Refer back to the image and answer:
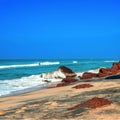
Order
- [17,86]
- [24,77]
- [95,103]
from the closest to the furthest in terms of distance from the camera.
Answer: [95,103] < [17,86] < [24,77]

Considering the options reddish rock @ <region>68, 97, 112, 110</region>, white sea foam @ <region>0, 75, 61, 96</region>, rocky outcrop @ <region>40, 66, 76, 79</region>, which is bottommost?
reddish rock @ <region>68, 97, 112, 110</region>

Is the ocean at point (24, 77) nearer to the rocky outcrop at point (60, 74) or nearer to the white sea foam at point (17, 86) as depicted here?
the white sea foam at point (17, 86)

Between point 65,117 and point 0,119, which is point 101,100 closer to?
point 65,117

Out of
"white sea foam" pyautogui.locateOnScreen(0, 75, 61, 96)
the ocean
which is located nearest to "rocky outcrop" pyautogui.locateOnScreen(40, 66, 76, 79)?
the ocean

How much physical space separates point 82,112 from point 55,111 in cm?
101

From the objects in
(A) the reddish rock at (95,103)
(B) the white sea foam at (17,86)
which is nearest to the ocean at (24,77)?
(B) the white sea foam at (17,86)

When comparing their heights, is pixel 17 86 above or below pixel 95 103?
above

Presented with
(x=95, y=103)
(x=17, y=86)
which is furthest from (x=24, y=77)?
(x=95, y=103)

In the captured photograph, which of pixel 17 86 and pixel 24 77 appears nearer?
pixel 17 86

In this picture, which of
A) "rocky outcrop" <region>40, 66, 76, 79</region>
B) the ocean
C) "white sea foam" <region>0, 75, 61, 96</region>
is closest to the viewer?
"white sea foam" <region>0, 75, 61, 96</region>

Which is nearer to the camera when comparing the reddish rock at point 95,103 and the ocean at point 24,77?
the reddish rock at point 95,103

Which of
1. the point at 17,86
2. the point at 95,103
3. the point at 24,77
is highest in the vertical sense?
the point at 24,77

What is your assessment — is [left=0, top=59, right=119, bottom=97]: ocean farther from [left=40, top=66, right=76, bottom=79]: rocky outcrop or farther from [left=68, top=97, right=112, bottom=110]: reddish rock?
[left=68, top=97, right=112, bottom=110]: reddish rock

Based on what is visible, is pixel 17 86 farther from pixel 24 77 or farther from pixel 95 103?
pixel 95 103
